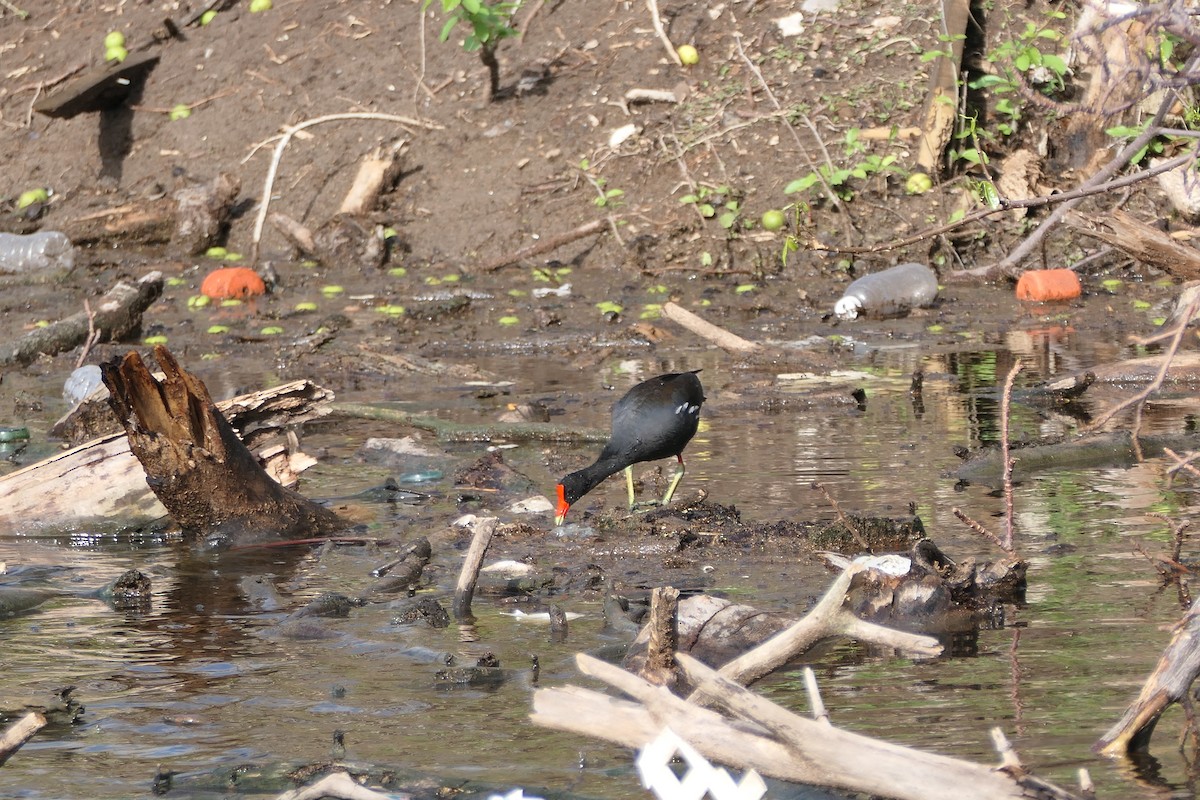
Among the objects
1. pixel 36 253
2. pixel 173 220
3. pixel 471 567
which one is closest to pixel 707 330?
pixel 471 567

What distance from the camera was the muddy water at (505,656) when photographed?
371 centimetres

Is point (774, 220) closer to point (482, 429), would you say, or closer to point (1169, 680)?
point (482, 429)

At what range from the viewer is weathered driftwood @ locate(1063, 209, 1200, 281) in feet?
19.5

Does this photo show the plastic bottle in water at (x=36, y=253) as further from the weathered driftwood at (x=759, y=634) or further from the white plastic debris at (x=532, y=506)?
the weathered driftwood at (x=759, y=634)

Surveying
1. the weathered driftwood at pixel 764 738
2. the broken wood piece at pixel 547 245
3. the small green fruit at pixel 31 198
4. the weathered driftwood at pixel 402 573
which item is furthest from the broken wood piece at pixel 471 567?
the small green fruit at pixel 31 198

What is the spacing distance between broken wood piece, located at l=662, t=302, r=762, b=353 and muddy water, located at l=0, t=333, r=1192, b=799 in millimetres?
1588

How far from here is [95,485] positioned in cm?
669

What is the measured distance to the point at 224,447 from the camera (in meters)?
6.22

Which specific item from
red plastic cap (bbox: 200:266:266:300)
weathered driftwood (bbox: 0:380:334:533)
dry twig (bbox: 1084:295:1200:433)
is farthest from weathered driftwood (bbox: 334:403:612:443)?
red plastic cap (bbox: 200:266:266:300)

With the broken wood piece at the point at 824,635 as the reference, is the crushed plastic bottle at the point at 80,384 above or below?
below

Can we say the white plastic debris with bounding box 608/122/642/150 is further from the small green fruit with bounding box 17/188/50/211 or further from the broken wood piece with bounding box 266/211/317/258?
the small green fruit with bounding box 17/188/50/211

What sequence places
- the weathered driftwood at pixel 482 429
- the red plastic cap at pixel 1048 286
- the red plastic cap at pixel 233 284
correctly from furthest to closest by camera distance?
the red plastic cap at pixel 233 284
the red plastic cap at pixel 1048 286
the weathered driftwood at pixel 482 429

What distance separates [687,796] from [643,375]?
25.0ft

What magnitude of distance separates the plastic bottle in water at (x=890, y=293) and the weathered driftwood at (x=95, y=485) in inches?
234
